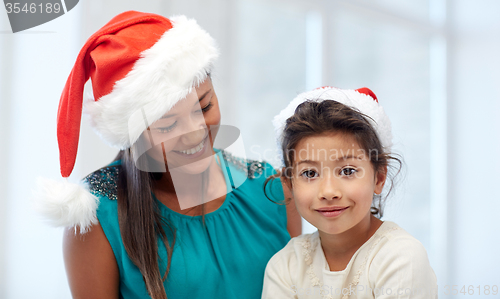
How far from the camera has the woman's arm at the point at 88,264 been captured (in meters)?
0.92

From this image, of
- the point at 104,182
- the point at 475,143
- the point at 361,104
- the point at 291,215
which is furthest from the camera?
the point at 475,143

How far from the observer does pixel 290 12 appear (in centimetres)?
203

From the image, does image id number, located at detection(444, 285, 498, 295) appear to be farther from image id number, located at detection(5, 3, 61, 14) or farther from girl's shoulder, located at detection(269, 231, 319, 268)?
image id number, located at detection(5, 3, 61, 14)

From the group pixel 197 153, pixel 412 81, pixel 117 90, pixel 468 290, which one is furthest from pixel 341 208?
pixel 468 290

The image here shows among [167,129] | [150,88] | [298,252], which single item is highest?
[150,88]

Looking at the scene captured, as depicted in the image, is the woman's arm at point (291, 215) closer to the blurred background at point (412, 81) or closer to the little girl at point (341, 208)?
the little girl at point (341, 208)

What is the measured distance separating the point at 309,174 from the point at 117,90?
1.66 feet

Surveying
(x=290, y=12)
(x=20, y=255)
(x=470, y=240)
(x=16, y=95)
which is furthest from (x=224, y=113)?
(x=470, y=240)

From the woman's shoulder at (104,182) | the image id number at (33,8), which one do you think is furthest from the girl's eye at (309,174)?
the image id number at (33,8)

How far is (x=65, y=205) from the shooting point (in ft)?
2.93

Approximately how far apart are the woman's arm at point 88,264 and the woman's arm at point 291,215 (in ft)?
1.75

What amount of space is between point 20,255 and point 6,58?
65 cm

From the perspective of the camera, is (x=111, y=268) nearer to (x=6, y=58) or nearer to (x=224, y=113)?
(x=6, y=58)

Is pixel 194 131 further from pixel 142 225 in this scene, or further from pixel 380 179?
pixel 380 179
